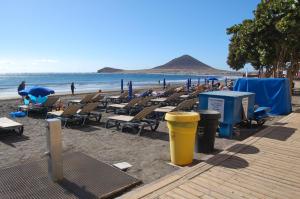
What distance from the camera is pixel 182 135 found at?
5102 millimetres

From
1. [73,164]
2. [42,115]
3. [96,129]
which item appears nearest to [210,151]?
[73,164]

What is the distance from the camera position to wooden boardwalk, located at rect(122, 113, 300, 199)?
3777 millimetres

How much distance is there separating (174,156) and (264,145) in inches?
94.7

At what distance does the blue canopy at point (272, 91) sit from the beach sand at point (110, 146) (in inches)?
139

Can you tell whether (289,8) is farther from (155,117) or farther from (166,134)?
(166,134)

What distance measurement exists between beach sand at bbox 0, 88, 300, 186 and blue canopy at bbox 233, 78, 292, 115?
3.54 metres

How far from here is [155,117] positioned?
1113 cm

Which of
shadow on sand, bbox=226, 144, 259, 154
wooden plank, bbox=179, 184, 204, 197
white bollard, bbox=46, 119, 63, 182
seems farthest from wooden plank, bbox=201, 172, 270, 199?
white bollard, bbox=46, 119, 63, 182

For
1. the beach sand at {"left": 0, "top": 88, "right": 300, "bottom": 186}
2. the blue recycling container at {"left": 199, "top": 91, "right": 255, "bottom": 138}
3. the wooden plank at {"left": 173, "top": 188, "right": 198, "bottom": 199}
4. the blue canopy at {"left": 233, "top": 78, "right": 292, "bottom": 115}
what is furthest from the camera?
the blue canopy at {"left": 233, "top": 78, "right": 292, "bottom": 115}

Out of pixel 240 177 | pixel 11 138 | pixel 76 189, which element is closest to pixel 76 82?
pixel 11 138

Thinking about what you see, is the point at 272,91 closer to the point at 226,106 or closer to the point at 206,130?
the point at 226,106

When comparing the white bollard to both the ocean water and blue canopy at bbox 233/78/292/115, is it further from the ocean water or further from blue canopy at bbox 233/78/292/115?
the ocean water

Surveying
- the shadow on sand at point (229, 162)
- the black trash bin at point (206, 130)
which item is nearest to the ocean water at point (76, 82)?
the black trash bin at point (206, 130)

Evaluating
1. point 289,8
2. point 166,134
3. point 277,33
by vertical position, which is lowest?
point 166,134
